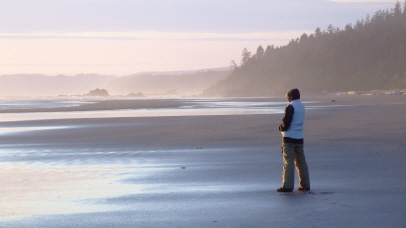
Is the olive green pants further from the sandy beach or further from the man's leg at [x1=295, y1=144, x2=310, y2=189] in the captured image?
the sandy beach

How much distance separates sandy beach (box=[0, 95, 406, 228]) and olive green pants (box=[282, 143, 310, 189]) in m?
0.23

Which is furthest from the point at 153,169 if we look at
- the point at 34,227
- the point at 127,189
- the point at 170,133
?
the point at 170,133

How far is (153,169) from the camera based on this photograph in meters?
15.0

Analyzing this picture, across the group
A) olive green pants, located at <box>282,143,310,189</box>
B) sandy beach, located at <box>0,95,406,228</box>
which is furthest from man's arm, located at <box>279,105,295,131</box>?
sandy beach, located at <box>0,95,406,228</box>

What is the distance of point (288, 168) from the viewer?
38.0 feet

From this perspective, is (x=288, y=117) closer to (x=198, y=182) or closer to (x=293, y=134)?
(x=293, y=134)

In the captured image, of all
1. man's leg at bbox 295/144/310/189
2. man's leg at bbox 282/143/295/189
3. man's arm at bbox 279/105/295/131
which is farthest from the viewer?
man's arm at bbox 279/105/295/131

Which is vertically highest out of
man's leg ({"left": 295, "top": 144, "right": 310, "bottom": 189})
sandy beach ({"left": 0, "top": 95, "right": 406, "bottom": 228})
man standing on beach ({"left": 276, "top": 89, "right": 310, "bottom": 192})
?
man standing on beach ({"left": 276, "top": 89, "right": 310, "bottom": 192})

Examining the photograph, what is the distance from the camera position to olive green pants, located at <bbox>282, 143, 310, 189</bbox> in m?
11.4

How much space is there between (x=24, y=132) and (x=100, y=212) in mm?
19717

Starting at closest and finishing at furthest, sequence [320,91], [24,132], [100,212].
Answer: [100,212]
[24,132]
[320,91]

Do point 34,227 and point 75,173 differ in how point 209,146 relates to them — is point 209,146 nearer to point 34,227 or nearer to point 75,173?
point 75,173

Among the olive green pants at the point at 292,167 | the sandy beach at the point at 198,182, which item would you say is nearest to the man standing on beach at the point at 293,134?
the olive green pants at the point at 292,167

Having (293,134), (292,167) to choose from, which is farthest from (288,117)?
(292,167)
